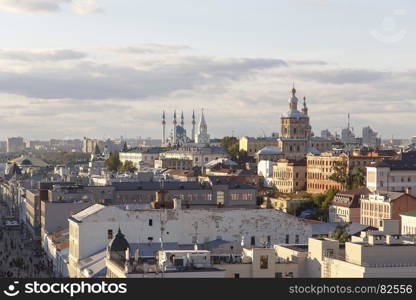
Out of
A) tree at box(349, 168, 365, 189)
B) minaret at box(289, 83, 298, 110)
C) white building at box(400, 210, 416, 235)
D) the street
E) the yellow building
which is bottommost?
the street

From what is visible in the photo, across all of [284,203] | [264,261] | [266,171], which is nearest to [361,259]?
[264,261]

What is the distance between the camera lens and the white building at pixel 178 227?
2269 inches

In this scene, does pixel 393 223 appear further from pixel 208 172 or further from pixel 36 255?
pixel 208 172

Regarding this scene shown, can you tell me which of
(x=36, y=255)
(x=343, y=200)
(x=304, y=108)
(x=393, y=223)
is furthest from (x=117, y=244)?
(x=304, y=108)

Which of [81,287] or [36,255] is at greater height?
[81,287]

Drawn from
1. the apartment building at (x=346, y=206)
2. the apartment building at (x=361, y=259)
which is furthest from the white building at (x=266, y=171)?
the apartment building at (x=361, y=259)

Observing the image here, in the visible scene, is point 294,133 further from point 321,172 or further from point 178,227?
point 178,227

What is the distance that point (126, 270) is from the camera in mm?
39156

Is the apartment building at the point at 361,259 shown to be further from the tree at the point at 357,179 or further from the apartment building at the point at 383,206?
the tree at the point at 357,179

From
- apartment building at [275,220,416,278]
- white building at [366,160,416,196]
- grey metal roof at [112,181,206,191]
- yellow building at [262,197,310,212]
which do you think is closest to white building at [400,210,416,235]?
grey metal roof at [112,181,206,191]

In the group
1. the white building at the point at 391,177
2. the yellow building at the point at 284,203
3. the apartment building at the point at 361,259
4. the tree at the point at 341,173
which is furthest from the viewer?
the tree at the point at 341,173

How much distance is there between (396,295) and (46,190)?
223ft

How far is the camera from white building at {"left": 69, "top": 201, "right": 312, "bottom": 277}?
57.6 meters

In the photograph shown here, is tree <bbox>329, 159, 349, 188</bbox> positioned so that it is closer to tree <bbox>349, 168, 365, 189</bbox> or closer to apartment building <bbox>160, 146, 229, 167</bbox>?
tree <bbox>349, 168, 365, 189</bbox>
